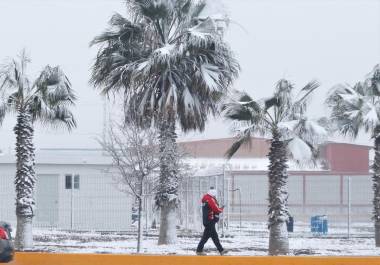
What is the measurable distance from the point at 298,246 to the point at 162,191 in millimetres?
4813

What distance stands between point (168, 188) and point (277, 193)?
139 inches

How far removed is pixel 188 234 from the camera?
32.2 m

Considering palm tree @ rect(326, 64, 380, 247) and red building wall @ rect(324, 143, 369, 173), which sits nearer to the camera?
palm tree @ rect(326, 64, 380, 247)

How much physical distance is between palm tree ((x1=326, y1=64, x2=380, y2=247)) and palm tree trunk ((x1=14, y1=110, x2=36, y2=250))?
9.27 meters

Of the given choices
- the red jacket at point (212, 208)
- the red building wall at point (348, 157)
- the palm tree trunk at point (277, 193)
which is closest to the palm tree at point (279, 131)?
the palm tree trunk at point (277, 193)

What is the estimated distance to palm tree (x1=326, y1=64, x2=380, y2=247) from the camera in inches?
1069

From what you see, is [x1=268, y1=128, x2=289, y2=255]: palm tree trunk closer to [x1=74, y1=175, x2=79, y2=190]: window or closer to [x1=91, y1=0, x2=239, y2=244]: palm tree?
[x1=91, y1=0, x2=239, y2=244]: palm tree

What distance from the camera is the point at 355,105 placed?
90.1ft

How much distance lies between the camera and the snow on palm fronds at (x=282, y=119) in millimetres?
23906

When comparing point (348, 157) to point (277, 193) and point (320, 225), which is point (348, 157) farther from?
point (277, 193)

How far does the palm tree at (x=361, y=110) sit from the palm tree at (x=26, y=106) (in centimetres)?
843

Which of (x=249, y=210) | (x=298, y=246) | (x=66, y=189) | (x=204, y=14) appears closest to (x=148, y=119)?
(x=204, y=14)

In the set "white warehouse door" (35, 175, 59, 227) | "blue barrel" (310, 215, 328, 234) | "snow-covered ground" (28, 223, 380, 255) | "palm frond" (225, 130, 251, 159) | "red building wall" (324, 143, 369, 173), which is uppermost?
"red building wall" (324, 143, 369, 173)

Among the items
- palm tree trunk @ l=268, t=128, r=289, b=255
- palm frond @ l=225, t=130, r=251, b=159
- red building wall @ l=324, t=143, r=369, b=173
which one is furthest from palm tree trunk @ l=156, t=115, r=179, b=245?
red building wall @ l=324, t=143, r=369, b=173
